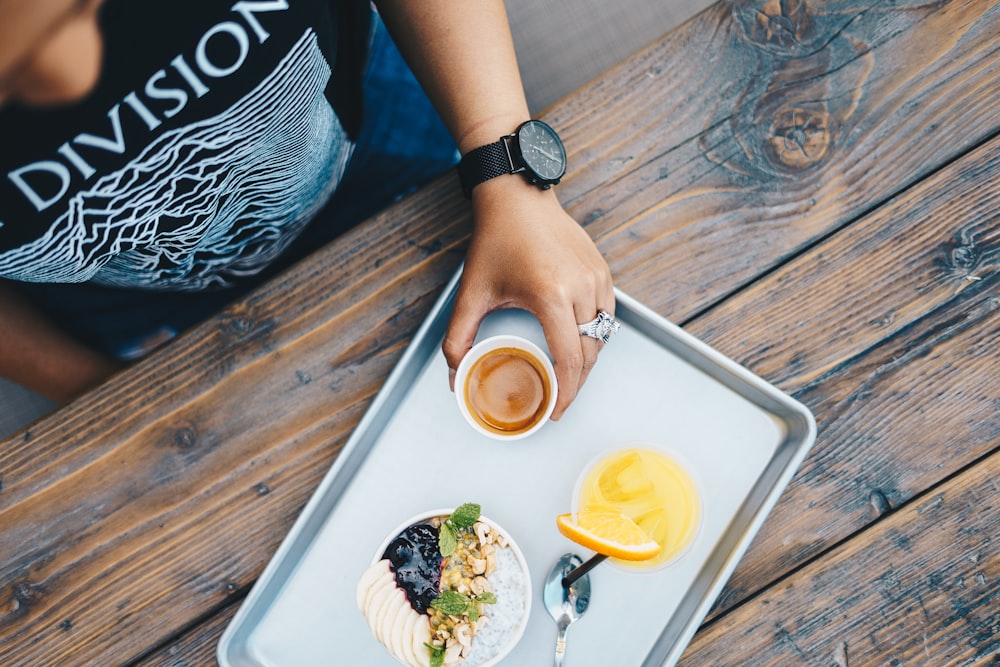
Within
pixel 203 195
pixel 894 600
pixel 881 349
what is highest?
pixel 203 195

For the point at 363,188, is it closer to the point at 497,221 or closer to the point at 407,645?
the point at 497,221

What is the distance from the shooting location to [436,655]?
99cm

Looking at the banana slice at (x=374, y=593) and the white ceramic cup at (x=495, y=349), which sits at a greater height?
the white ceramic cup at (x=495, y=349)

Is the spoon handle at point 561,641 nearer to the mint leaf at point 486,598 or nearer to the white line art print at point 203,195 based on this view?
the mint leaf at point 486,598

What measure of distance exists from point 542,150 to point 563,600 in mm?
787

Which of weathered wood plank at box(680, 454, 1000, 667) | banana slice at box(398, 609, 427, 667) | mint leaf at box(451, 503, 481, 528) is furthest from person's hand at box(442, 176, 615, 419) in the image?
weathered wood plank at box(680, 454, 1000, 667)

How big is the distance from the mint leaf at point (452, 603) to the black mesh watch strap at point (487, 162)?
692 mm

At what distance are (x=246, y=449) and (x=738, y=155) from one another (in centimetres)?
108

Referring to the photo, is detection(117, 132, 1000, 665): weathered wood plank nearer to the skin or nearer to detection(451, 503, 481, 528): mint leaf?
the skin

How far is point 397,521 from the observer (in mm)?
1128

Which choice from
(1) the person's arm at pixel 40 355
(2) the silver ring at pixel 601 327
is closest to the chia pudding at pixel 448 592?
(2) the silver ring at pixel 601 327

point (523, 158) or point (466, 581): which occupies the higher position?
point (523, 158)

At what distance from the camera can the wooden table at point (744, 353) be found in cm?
112

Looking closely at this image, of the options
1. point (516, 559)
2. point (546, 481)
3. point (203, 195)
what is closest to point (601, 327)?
point (546, 481)
